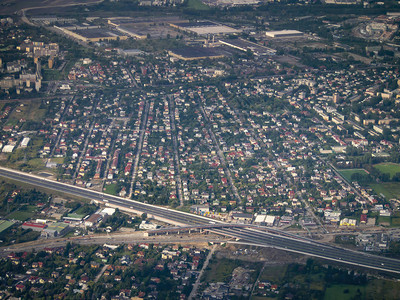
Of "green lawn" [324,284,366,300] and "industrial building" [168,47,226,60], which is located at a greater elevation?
"industrial building" [168,47,226,60]

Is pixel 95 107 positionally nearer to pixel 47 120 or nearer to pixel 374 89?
pixel 47 120

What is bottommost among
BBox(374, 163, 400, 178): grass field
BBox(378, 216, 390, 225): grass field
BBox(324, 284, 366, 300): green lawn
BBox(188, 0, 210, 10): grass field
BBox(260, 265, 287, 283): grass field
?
BBox(260, 265, 287, 283): grass field

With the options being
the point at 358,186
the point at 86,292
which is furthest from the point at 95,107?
the point at 86,292

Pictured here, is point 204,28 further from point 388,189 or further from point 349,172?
point 388,189

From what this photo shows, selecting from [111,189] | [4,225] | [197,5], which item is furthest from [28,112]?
[197,5]

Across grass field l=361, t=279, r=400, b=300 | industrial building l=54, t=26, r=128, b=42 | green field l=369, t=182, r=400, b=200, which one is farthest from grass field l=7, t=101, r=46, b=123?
grass field l=361, t=279, r=400, b=300

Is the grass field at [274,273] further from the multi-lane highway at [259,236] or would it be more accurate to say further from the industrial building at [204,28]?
the industrial building at [204,28]

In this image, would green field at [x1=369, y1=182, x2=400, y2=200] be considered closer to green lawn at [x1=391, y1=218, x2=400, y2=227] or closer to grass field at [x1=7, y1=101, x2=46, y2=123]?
green lawn at [x1=391, y1=218, x2=400, y2=227]
